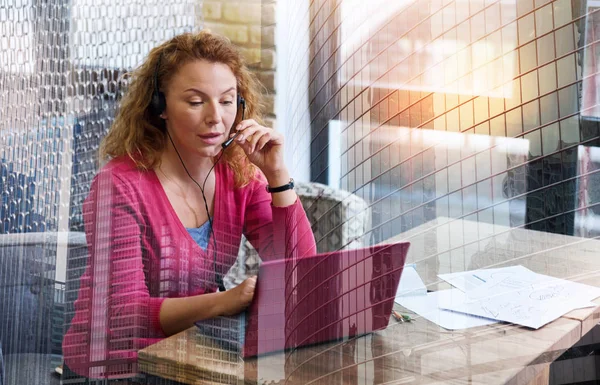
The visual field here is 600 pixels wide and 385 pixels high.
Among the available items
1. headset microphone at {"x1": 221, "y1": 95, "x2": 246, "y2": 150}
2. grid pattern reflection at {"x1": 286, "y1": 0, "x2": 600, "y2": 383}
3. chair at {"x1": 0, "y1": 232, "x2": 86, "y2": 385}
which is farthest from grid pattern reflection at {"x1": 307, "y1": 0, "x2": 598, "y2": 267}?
chair at {"x1": 0, "y1": 232, "x2": 86, "y2": 385}

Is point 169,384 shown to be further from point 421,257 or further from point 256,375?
point 421,257

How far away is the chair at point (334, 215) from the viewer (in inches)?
36.5

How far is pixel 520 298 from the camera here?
936 millimetres

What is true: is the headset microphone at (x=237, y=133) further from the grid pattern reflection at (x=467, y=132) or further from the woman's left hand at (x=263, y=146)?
the grid pattern reflection at (x=467, y=132)

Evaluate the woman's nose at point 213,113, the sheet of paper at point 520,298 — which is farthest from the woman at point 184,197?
the sheet of paper at point 520,298

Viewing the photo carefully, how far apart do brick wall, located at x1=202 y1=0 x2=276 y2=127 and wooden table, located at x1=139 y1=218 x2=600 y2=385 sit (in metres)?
0.28

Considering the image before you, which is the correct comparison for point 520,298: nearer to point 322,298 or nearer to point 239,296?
point 322,298

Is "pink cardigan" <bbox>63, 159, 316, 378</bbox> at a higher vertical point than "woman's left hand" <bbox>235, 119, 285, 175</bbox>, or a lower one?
lower

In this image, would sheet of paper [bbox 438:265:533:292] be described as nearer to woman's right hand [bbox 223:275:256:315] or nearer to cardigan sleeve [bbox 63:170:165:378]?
woman's right hand [bbox 223:275:256:315]

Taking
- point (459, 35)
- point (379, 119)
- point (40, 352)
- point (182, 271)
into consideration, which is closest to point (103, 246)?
point (182, 271)

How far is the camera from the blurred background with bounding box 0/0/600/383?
36.1 inches

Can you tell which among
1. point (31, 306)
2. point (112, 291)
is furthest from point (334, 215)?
point (31, 306)

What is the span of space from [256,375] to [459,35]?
1.76ft

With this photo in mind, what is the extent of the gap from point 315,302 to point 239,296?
0.34 feet
